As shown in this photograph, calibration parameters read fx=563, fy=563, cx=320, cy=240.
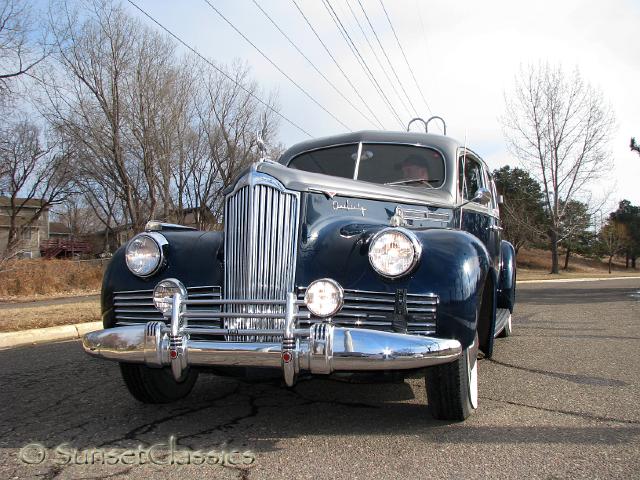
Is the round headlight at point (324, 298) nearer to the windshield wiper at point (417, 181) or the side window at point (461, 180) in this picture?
the windshield wiper at point (417, 181)

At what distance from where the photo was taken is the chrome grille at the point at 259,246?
9.77 feet

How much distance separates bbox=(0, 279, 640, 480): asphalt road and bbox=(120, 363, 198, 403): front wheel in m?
0.08

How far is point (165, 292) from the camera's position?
315 cm

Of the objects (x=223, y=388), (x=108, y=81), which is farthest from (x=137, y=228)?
(x=223, y=388)

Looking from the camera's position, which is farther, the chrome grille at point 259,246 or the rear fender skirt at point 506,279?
the rear fender skirt at point 506,279

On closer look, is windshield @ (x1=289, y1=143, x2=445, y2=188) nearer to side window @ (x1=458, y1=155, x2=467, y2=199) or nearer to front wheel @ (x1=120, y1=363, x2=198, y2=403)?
side window @ (x1=458, y1=155, x2=467, y2=199)

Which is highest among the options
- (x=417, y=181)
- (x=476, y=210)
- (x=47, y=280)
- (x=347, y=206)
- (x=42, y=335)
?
(x=417, y=181)

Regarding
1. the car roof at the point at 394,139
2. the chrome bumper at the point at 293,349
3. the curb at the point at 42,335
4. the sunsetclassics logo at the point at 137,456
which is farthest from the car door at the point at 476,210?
the curb at the point at 42,335

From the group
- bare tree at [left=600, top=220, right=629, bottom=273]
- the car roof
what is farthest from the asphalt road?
bare tree at [left=600, top=220, right=629, bottom=273]

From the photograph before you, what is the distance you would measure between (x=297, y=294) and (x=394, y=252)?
1.84 ft

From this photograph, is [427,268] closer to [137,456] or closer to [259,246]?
[259,246]

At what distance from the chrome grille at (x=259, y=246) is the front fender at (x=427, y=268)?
111 millimetres

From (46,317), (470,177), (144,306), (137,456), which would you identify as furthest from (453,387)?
(46,317)

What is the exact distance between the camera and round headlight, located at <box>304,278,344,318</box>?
9.07 ft
